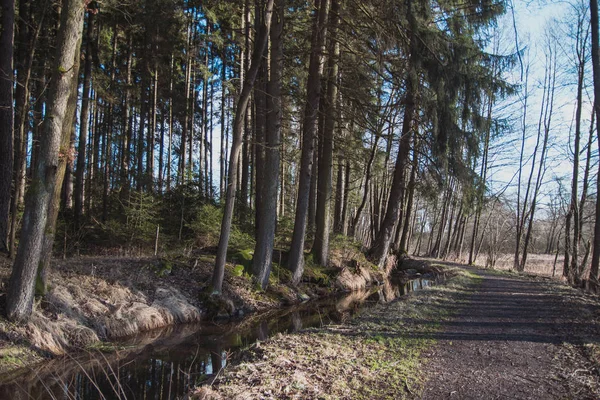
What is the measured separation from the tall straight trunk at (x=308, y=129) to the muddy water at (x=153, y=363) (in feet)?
7.79

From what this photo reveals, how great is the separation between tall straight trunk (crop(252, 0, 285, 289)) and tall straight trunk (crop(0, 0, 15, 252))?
5.75 meters

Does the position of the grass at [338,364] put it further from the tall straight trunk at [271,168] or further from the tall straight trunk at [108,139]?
the tall straight trunk at [108,139]

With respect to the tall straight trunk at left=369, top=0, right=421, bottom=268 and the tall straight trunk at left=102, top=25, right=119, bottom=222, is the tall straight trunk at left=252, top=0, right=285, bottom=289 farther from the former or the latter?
the tall straight trunk at left=102, top=25, right=119, bottom=222

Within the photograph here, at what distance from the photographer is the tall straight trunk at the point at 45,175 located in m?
6.29

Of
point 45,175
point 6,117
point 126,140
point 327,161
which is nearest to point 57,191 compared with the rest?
point 45,175

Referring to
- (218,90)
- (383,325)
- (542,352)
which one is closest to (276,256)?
(383,325)

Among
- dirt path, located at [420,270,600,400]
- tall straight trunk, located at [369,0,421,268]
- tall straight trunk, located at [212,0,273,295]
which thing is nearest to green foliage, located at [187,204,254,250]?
tall straight trunk, located at [212,0,273,295]

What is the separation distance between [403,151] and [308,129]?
4603 mm

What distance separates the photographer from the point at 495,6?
9.13m

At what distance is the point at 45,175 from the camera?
6.52 meters

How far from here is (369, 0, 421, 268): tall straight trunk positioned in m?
9.12

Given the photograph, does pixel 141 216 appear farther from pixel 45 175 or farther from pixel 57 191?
pixel 45 175

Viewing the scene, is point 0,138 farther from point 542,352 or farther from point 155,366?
point 542,352

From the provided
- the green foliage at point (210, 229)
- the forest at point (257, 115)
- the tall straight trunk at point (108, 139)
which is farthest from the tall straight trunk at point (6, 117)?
the green foliage at point (210, 229)
